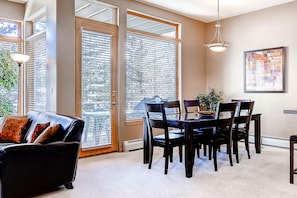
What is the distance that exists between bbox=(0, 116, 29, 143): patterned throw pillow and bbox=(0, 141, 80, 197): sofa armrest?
3.47 feet

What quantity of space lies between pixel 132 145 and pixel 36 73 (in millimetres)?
2214

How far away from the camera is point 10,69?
488cm

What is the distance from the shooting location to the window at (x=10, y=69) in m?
4.76

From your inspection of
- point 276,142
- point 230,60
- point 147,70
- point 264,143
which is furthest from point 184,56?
point 276,142

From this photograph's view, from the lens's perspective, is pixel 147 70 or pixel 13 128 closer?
pixel 13 128

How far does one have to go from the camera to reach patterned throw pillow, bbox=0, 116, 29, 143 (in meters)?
3.56

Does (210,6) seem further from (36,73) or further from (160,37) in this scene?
(36,73)

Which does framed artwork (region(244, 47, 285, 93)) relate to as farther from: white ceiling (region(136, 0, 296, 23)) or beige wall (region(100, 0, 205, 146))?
beige wall (region(100, 0, 205, 146))

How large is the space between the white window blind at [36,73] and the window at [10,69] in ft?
0.62

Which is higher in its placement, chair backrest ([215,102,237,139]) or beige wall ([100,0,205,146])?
beige wall ([100,0,205,146])

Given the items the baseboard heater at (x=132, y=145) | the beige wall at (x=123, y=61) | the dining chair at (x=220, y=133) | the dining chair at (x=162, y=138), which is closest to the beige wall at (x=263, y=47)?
the beige wall at (x=123, y=61)

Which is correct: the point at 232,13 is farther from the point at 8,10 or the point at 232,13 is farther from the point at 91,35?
the point at 8,10

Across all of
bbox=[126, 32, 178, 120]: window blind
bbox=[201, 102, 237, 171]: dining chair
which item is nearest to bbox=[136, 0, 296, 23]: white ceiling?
bbox=[126, 32, 178, 120]: window blind

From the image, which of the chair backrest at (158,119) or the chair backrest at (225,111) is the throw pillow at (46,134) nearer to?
the chair backrest at (158,119)
